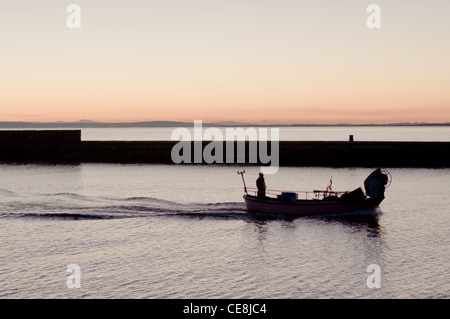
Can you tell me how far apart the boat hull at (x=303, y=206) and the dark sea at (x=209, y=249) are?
48 cm

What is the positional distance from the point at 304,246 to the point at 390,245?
3.69 m

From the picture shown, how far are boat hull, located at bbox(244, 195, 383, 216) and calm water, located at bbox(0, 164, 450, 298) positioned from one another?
467 mm

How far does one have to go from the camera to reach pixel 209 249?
883 inches

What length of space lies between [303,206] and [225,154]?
53.2 m

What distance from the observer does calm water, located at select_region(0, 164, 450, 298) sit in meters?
16.8

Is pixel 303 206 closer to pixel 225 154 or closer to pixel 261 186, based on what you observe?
pixel 261 186

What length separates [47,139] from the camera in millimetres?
76188

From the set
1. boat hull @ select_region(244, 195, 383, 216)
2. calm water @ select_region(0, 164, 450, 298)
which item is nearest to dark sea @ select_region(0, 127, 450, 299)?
calm water @ select_region(0, 164, 450, 298)

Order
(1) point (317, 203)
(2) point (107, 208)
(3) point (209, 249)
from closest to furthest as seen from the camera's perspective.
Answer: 1. (3) point (209, 249)
2. (1) point (317, 203)
3. (2) point (107, 208)

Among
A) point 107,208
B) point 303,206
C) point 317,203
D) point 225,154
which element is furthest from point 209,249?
point 225,154

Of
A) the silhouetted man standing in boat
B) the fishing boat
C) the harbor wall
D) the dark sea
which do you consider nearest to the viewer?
the dark sea

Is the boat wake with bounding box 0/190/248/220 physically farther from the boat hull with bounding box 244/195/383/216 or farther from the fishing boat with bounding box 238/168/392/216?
the fishing boat with bounding box 238/168/392/216
